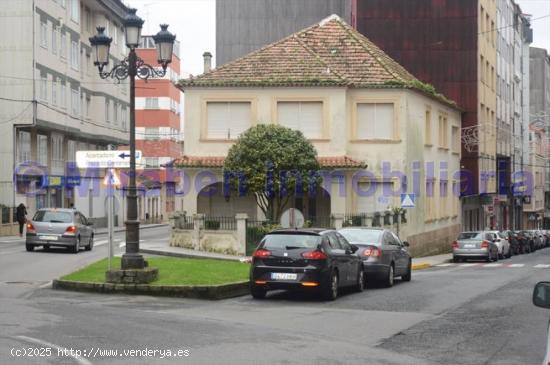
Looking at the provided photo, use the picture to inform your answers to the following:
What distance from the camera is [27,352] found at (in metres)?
10.0

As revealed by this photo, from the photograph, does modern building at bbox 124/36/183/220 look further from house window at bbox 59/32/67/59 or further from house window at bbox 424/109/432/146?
house window at bbox 424/109/432/146

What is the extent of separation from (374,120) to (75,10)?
2730 centimetres

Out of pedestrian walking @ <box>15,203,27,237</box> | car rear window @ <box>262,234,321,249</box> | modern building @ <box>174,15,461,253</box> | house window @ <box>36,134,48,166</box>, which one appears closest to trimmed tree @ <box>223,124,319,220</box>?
modern building @ <box>174,15,461,253</box>

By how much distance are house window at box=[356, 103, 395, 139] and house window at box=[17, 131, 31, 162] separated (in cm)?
1998

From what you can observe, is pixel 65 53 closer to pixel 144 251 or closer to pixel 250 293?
pixel 144 251

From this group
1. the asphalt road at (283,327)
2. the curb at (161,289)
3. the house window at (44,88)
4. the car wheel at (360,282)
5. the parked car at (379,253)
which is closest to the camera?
the asphalt road at (283,327)

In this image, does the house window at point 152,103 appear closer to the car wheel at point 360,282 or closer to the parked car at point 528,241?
the parked car at point 528,241

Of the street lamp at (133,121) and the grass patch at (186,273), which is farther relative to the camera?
the grass patch at (186,273)

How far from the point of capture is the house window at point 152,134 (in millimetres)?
88062

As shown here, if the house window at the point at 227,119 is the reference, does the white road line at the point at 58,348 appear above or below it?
below

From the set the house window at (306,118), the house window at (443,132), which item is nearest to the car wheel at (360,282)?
the house window at (306,118)

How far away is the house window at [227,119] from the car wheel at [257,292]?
20593 millimetres

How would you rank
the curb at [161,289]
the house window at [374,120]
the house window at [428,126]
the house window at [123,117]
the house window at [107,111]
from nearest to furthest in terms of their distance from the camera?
the curb at [161,289], the house window at [374,120], the house window at [428,126], the house window at [107,111], the house window at [123,117]

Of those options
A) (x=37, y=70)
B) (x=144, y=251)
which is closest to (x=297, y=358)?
(x=144, y=251)
